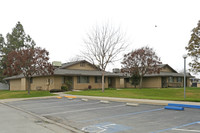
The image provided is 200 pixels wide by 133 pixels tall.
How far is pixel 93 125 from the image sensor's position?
8047 millimetres

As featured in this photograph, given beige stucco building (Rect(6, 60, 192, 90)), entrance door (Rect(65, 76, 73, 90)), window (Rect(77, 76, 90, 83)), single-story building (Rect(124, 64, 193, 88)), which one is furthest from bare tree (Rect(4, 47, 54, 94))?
single-story building (Rect(124, 64, 193, 88))

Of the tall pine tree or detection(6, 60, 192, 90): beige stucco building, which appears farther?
the tall pine tree

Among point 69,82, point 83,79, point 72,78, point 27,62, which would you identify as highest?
point 27,62

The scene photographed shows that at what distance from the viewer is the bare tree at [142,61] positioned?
1474 inches

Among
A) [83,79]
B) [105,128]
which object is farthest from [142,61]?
[105,128]

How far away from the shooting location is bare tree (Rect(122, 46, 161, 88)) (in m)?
37.4

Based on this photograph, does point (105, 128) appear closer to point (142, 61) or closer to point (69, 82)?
point (69, 82)

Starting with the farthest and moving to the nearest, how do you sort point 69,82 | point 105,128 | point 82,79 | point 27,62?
point 82,79, point 69,82, point 27,62, point 105,128

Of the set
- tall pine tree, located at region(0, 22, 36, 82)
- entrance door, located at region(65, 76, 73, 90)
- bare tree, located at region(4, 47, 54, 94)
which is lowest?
entrance door, located at region(65, 76, 73, 90)

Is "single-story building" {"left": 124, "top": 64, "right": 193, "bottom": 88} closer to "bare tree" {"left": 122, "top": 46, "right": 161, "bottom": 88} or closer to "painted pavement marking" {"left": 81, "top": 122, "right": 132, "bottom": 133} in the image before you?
"bare tree" {"left": 122, "top": 46, "right": 161, "bottom": 88}

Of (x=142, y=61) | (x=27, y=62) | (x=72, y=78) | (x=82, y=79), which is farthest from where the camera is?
(x=142, y=61)

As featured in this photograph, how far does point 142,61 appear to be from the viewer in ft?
124

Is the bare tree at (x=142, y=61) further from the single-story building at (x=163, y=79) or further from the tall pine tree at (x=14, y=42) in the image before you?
the tall pine tree at (x=14, y=42)

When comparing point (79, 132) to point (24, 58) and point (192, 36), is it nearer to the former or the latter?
point (24, 58)
